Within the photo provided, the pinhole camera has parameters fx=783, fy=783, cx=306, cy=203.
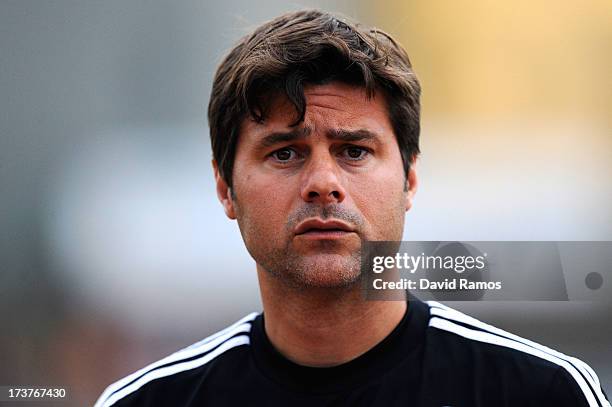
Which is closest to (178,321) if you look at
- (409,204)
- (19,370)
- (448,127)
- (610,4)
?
(19,370)

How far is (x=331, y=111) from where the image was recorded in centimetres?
184

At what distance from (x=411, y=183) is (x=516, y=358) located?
1.72ft

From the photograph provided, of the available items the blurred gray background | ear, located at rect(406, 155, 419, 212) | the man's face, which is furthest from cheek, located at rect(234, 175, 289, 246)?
ear, located at rect(406, 155, 419, 212)

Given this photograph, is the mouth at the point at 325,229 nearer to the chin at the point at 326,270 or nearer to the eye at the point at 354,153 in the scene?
the chin at the point at 326,270

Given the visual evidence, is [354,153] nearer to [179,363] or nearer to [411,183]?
[411,183]

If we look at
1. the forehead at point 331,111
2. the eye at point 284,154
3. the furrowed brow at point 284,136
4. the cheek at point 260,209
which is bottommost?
the cheek at point 260,209

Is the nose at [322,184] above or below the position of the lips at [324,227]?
above

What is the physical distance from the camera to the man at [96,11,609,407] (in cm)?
176

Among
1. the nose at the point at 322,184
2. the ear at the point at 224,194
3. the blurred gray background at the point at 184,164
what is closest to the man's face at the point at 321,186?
the nose at the point at 322,184

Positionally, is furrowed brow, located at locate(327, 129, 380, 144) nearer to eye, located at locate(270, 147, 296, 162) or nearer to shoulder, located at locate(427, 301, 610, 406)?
eye, located at locate(270, 147, 296, 162)

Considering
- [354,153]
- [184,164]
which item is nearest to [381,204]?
[354,153]

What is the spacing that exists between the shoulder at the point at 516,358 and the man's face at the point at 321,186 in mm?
254

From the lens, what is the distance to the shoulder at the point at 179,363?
1991 millimetres

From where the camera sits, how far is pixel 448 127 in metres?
2.10
